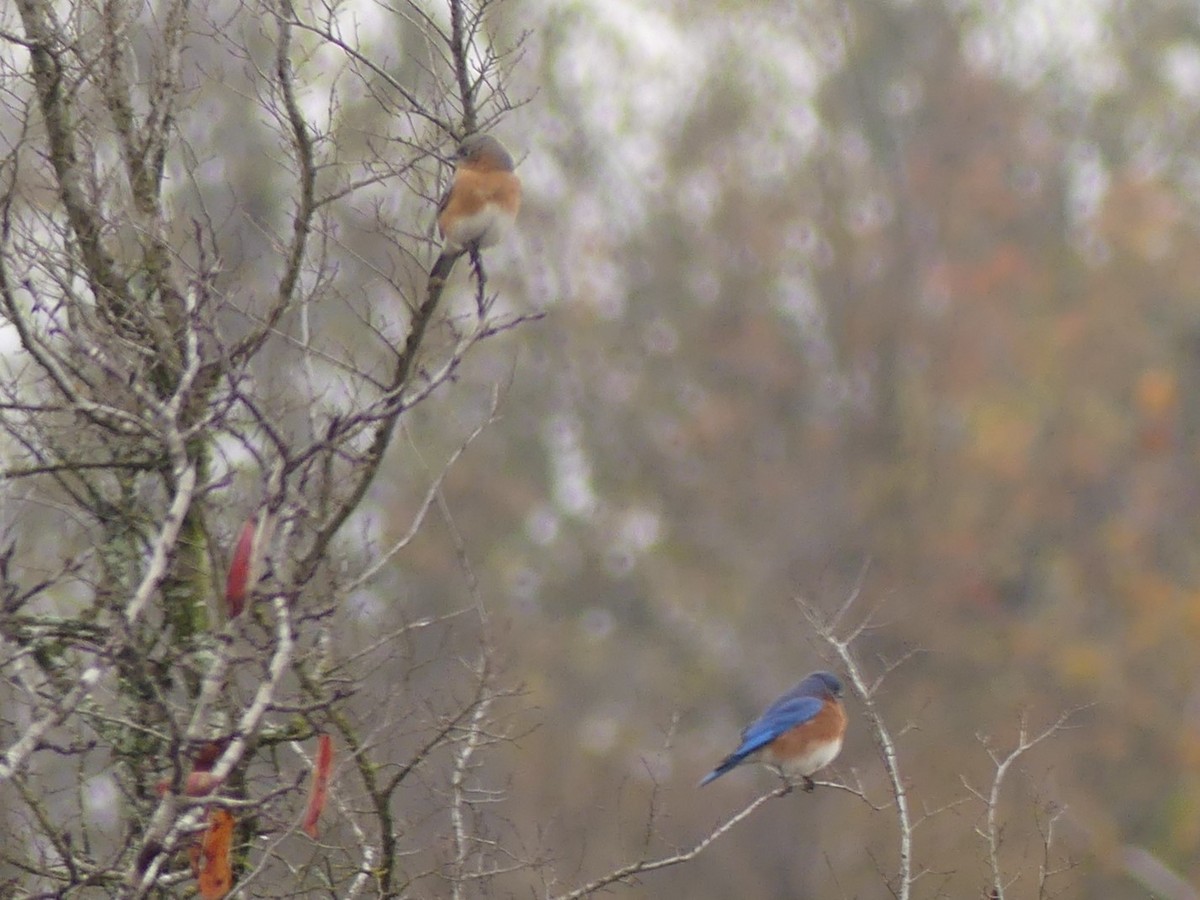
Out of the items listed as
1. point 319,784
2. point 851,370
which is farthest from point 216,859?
point 851,370

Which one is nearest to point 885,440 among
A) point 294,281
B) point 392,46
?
point 392,46

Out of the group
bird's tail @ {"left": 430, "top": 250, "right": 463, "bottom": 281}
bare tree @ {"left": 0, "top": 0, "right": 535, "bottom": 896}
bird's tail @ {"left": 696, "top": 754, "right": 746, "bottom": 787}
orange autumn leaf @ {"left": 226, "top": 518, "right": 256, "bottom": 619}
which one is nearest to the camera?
orange autumn leaf @ {"left": 226, "top": 518, "right": 256, "bottom": 619}

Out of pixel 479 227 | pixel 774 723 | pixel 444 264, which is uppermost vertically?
pixel 479 227

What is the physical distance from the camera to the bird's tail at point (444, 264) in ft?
23.4

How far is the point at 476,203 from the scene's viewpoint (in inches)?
301

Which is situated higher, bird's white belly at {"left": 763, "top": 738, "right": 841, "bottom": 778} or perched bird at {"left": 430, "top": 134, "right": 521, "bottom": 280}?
perched bird at {"left": 430, "top": 134, "right": 521, "bottom": 280}

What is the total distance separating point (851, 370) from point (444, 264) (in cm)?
1466

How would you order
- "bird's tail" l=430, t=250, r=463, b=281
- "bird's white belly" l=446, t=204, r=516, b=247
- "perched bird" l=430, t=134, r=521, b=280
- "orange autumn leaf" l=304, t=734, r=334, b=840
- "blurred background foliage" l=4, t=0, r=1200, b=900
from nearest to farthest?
"orange autumn leaf" l=304, t=734, r=334, b=840 → "bird's tail" l=430, t=250, r=463, b=281 → "perched bird" l=430, t=134, r=521, b=280 → "bird's white belly" l=446, t=204, r=516, b=247 → "blurred background foliage" l=4, t=0, r=1200, b=900

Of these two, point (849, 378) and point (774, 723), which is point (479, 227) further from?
point (849, 378)

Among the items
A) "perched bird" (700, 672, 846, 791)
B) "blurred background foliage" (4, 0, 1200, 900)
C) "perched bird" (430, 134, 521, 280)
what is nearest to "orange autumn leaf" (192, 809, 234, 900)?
"perched bird" (430, 134, 521, 280)

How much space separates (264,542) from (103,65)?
11.7 feet

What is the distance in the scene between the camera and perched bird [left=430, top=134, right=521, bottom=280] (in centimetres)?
755

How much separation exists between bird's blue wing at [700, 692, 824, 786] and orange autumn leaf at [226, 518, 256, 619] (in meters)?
4.83

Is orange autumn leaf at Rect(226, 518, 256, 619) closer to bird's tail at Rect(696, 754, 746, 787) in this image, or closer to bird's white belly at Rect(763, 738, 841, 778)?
bird's tail at Rect(696, 754, 746, 787)
